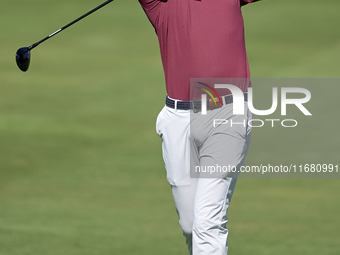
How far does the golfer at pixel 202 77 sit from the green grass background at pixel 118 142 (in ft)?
5.12

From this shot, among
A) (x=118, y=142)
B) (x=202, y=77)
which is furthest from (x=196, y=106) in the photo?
(x=118, y=142)

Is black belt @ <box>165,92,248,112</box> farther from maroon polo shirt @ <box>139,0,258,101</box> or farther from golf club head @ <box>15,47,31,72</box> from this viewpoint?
golf club head @ <box>15,47,31,72</box>

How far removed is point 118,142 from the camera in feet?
32.7

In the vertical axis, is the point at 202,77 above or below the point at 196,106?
above

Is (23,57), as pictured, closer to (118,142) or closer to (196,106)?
(196,106)

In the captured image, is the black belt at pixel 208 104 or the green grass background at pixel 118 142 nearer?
the black belt at pixel 208 104

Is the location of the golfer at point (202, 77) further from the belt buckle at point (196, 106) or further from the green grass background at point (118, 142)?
the green grass background at point (118, 142)

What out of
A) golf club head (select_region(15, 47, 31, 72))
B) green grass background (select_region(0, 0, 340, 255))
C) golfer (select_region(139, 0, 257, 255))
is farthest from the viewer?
green grass background (select_region(0, 0, 340, 255))

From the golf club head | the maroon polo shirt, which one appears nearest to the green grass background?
the golf club head

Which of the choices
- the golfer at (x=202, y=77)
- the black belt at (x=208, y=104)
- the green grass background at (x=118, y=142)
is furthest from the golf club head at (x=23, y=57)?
the black belt at (x=208, y=104)

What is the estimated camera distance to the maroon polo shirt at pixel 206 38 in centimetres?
514

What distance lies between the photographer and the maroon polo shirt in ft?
16.9

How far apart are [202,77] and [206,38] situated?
0.25 m

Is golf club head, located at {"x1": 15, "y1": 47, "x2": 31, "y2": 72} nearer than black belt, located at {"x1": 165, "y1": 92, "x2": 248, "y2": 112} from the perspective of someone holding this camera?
No
